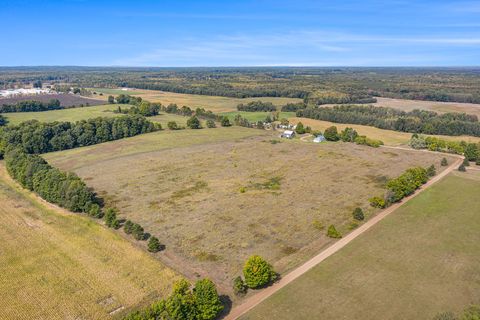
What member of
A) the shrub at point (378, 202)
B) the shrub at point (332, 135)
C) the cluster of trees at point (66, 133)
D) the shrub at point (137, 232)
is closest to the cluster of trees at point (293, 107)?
the shrub at point (332, 135)

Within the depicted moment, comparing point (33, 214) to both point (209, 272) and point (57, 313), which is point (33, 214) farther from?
point (209, 272)

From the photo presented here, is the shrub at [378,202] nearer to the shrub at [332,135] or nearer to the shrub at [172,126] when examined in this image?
the shrub at [332,135]

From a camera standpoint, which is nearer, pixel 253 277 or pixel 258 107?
pixel 253 277

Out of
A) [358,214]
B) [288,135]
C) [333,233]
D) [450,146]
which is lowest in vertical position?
[333,233]

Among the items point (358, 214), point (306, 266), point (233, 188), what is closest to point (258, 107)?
point (233, 188)

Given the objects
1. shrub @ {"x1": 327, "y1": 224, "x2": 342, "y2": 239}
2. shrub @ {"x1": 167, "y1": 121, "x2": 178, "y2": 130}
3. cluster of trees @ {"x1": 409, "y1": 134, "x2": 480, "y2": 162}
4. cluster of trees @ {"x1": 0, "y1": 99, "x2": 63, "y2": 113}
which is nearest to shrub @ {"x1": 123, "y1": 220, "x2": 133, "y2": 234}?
shrub @ {"x1": 327, "y1": 224, "x2": 342, "y2": 239}

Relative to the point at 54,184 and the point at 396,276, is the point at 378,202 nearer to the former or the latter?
the point at 396,276
